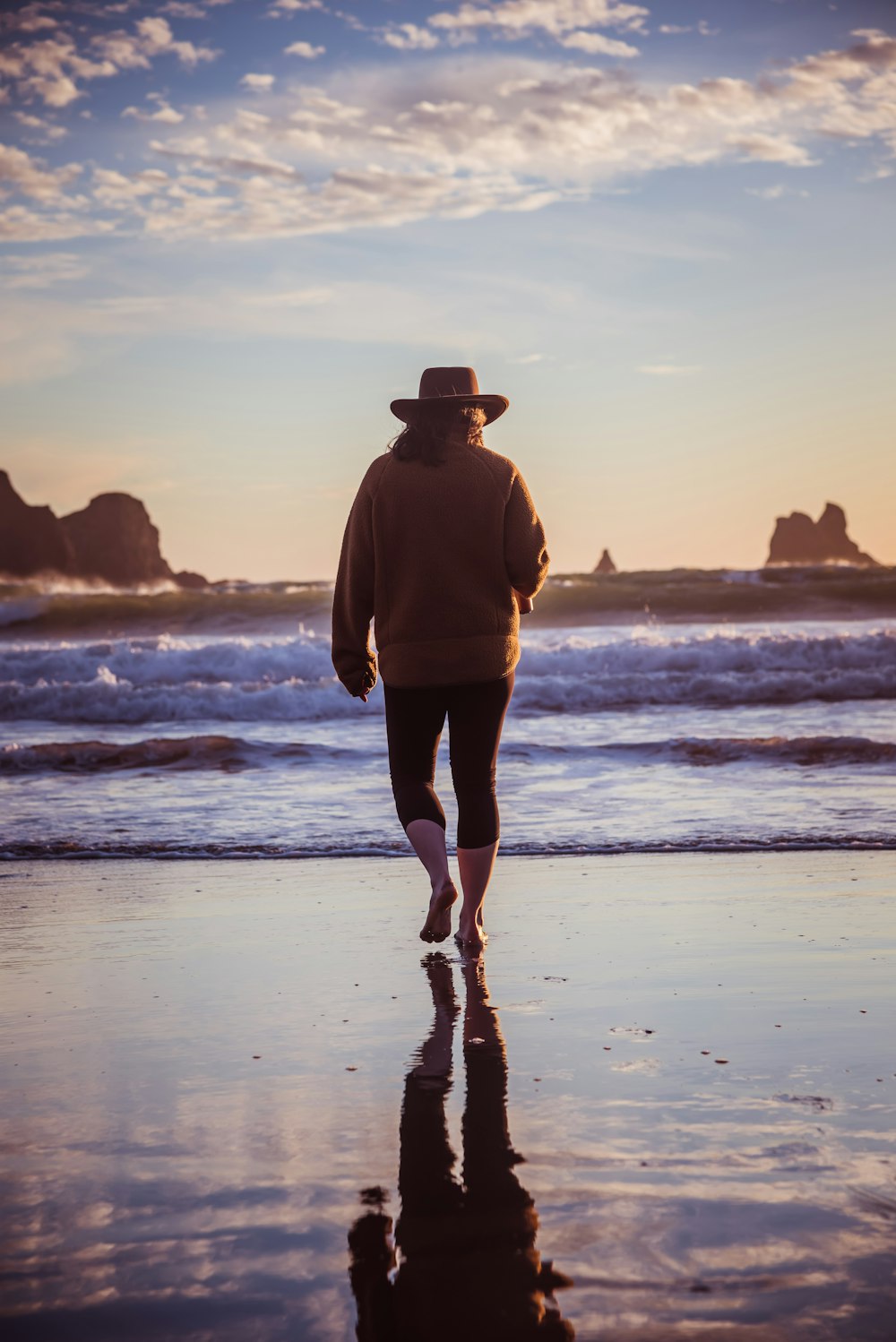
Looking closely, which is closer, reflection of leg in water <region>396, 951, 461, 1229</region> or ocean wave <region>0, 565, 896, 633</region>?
reflection of leg in water <region>396, 951, 461, 1229</region>

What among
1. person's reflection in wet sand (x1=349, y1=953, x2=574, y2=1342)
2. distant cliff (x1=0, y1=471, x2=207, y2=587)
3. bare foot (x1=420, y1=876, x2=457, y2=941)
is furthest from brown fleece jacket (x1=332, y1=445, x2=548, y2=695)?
distant cliff (x1=0, y1=471, x2=207, y2=587)

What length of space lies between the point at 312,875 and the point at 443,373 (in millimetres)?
2356

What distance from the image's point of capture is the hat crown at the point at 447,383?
3.93m

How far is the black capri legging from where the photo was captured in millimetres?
3873

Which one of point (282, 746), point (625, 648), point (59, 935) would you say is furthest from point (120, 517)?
point (59, 935)

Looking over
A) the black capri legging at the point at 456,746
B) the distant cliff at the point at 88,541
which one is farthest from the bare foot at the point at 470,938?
the distant cliff at the point at 88,541

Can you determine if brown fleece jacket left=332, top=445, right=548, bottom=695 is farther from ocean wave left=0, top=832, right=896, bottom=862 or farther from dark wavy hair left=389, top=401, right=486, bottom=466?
ocean wave left=0, top=832, right=896, bottom=862

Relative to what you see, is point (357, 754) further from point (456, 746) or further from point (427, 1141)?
point (427, 1141)

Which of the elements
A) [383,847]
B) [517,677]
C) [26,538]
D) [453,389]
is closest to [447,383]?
[453,389]

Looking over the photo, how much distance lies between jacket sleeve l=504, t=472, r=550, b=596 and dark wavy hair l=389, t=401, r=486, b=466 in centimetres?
22

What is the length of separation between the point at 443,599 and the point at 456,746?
0.47 metres

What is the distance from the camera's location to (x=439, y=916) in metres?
3.80

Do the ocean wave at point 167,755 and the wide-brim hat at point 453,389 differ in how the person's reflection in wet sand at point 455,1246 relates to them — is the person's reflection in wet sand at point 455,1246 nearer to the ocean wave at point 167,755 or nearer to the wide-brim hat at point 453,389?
the wide-brim hat at point 453,389

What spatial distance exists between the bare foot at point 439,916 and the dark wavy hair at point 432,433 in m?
1.22
